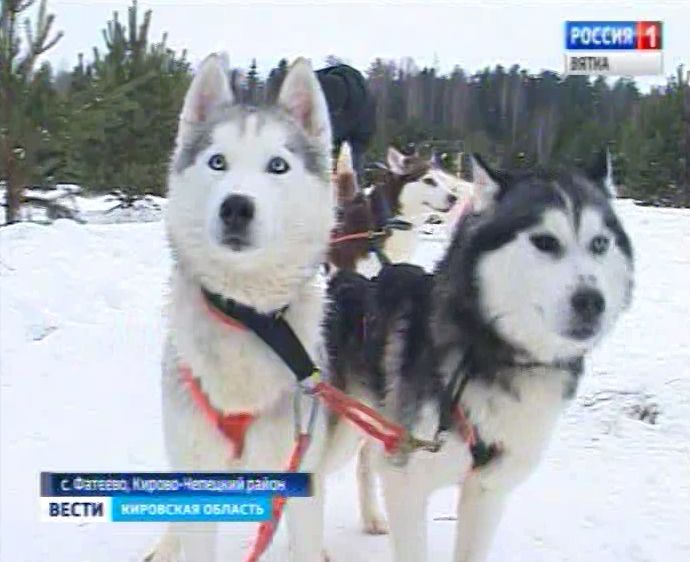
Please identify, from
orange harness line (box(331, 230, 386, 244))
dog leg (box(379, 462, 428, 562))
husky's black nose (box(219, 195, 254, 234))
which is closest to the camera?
husky's black nose (box(219, 195, 254, 234))

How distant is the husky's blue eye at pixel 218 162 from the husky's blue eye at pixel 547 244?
15.1 inches

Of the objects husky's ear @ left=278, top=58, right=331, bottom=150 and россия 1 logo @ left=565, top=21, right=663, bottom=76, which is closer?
husky's ear @ left=278, top=58, right=331, bottom=150

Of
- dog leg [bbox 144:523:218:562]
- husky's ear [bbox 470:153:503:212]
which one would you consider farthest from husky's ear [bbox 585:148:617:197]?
dog leg [bbox 144:523:218:562]

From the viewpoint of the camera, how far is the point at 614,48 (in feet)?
4.92

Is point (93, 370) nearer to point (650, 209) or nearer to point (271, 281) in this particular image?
point (271, 281)

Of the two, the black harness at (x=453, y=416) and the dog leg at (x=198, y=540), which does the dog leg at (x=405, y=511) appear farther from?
the dog leg at (x=198, y=540)

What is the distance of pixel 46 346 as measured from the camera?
2.37 m

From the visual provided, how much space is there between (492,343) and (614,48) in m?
0.65

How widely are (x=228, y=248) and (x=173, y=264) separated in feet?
0.44

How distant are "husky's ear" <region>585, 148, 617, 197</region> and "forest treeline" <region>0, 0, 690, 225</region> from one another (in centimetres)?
33

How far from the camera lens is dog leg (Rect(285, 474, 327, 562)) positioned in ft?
3.62

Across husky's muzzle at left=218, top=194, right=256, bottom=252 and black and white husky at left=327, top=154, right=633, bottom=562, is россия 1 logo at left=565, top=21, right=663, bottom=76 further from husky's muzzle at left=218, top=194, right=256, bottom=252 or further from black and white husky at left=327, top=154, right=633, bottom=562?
husky's muzzle at left=218, top=194, right=256, bottom=252

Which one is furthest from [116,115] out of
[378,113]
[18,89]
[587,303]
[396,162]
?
[587,303]

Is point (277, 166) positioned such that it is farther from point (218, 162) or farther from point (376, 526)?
point (376, 526)
